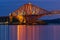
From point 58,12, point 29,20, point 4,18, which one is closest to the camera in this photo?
point 29,20

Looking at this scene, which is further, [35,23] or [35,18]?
[35,23]

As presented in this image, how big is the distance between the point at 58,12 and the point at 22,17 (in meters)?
6.91

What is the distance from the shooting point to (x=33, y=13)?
50188mm

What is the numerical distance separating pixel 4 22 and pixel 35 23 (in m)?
7.29

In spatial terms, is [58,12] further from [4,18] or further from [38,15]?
[4,18]

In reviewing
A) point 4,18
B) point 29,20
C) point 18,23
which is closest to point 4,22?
point 4,18

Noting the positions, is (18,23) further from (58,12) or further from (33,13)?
(58,12)

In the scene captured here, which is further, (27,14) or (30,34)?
(27,14)

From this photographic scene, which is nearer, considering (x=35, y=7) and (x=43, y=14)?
(x=43, y=14)

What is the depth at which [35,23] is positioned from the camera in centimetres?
5228

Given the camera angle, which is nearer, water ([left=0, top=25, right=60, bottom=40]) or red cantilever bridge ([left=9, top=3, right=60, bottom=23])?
water ([left=0, top=25, right=60, bottom=40])

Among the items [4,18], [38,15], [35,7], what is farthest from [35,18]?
[4,18]

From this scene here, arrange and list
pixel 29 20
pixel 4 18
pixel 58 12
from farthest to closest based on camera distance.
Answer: pixel 4 18
pixel 58 12
pixel 29 20

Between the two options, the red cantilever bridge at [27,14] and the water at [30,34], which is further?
the red cantilever bridge at [27,14]
